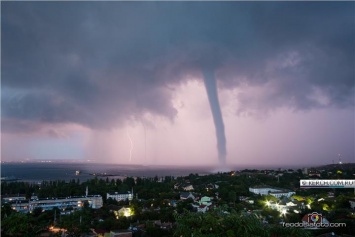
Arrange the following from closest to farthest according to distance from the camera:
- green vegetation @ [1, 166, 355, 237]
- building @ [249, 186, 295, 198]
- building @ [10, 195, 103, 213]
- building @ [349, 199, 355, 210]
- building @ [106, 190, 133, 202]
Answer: green vegetation @ [1, 166, 355, 237] → building @ [349, 199, 355, 210] → building @ [10, 195, 103, 213] → building @ [106, 190, 133, 202] → building @ [249, 186, 295, 198]

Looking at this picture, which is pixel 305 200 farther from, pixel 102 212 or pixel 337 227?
pixel 102 212

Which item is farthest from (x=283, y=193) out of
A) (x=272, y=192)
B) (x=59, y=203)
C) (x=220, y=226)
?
(x=220, y=226)

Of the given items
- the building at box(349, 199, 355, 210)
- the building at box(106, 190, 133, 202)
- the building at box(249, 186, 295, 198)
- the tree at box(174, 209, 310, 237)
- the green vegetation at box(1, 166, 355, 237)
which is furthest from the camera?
the building at box(249, 186, 295, 198)

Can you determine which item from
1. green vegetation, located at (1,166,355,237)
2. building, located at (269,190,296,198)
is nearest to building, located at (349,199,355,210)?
green vegetation, located at (1,166,355,237)

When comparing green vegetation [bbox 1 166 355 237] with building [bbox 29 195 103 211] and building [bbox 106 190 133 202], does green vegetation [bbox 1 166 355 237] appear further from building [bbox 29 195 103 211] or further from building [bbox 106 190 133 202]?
building [bbox 29 195 103 211]

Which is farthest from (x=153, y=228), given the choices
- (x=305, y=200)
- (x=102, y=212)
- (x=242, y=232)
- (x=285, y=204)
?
(x=305, y=200)

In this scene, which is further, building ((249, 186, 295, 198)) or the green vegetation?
building ((249, 186, 295, 198))

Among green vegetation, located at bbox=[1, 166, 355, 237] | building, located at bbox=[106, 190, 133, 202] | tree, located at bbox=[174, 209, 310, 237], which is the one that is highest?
tree, located at bbox=[174, 209, 310, 237]

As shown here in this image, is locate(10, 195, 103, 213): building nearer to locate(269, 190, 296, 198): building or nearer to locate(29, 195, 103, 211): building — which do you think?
locate(29, 195, 103, 211): building

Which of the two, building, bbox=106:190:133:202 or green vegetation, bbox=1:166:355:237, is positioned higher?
green vegetation, bbox=1:166:355:237

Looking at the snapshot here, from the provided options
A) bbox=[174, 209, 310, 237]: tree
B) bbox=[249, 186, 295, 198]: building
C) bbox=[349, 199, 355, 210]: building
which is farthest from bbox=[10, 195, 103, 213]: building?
bbox=[174, 209, 310, 237]: tree

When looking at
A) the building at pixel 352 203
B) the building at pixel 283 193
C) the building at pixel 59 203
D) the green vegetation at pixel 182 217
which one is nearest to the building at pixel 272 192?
the building at pixel 283 193
